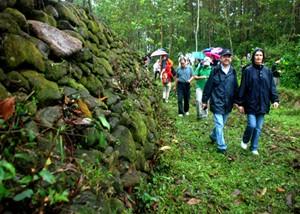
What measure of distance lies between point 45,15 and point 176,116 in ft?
19.9

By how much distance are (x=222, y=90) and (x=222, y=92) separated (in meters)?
0.04

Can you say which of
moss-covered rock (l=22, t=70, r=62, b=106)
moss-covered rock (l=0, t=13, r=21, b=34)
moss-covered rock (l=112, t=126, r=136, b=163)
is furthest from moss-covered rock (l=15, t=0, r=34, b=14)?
moss-covered rock (l=112, t=126, r=136, b=163)

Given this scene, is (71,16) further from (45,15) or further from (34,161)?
(34,161)

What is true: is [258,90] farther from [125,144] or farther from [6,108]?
[6,108]

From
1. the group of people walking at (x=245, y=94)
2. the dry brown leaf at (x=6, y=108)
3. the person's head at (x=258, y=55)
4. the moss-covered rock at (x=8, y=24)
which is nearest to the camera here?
the dry brown leaf at (x=6, y=108)

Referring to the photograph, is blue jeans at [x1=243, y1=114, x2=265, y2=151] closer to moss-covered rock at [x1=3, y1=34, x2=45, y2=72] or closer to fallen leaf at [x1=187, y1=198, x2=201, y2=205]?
fallen leaf at [x1=187, y1=198, x2=201, y2=205]

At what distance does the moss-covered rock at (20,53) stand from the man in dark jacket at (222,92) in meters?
3.63

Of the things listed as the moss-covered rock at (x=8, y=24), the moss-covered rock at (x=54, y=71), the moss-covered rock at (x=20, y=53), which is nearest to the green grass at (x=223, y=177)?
the moss-covered rock at (x=54, y=71)

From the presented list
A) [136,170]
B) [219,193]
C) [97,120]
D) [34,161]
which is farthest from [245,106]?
[34,161]

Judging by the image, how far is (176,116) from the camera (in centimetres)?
932

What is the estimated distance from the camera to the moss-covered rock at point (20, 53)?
2.93m

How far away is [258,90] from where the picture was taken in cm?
548

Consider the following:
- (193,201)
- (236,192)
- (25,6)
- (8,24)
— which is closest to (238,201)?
(236,192)

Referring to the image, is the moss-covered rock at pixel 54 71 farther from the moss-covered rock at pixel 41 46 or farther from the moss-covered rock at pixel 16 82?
the moss-covered rock at pixel 16 82
